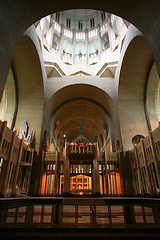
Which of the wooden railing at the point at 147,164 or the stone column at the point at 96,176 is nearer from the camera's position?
the wooden railing at the point at 147,164

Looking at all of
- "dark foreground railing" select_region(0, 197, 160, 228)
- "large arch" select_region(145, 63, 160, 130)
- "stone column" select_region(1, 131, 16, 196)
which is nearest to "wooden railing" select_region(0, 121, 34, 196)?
"stone column" select_region(1, 131, 16, 196)

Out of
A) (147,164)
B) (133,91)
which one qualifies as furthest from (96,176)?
(133,91)

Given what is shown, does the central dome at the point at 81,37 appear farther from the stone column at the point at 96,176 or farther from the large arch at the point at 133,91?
the stone column at the point at 96,176

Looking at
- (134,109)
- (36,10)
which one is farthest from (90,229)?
(134,109)

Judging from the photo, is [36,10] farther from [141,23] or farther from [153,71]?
[153,71]

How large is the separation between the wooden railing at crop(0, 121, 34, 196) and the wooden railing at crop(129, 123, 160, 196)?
877 cm

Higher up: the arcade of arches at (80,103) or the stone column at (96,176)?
the arcade of arches at (80,103)

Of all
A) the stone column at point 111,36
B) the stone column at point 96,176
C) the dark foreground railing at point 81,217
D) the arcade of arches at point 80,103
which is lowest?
the dark foreground railing at point 81,217

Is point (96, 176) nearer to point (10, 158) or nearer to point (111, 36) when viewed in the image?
point (10, 158)

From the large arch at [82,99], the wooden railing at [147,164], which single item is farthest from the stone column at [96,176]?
the large arch at [82,99]

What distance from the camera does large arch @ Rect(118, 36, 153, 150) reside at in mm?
12258

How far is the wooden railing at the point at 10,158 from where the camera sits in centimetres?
849

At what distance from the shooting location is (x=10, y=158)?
9.13 m

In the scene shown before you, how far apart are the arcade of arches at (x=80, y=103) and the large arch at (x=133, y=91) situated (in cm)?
8
